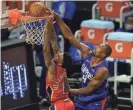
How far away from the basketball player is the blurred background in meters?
0.99

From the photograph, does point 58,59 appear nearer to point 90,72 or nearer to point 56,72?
point 56,72

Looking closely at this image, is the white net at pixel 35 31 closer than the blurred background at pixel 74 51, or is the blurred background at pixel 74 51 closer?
the white net at pixel 35 31

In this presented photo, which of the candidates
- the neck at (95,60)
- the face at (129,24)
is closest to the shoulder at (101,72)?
the neck at (95,60)

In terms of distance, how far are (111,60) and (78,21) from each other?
7.71 ft

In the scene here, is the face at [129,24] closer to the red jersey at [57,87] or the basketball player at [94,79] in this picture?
the basketball player at [94,79]

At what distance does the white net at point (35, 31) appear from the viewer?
7102mm

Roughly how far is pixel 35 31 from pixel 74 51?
3.33 metres

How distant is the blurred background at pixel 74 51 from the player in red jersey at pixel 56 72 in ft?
1.69

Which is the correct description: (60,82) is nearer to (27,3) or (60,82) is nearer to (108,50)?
(108,50)

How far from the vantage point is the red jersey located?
7070mm

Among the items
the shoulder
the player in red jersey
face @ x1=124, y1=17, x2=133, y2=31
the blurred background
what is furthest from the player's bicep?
face @ x1=124, y1=17, x2=133, y2=31

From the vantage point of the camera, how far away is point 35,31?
7.16m

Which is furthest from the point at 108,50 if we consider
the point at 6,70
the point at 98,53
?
the point at 6,70

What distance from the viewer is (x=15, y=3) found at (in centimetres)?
938
